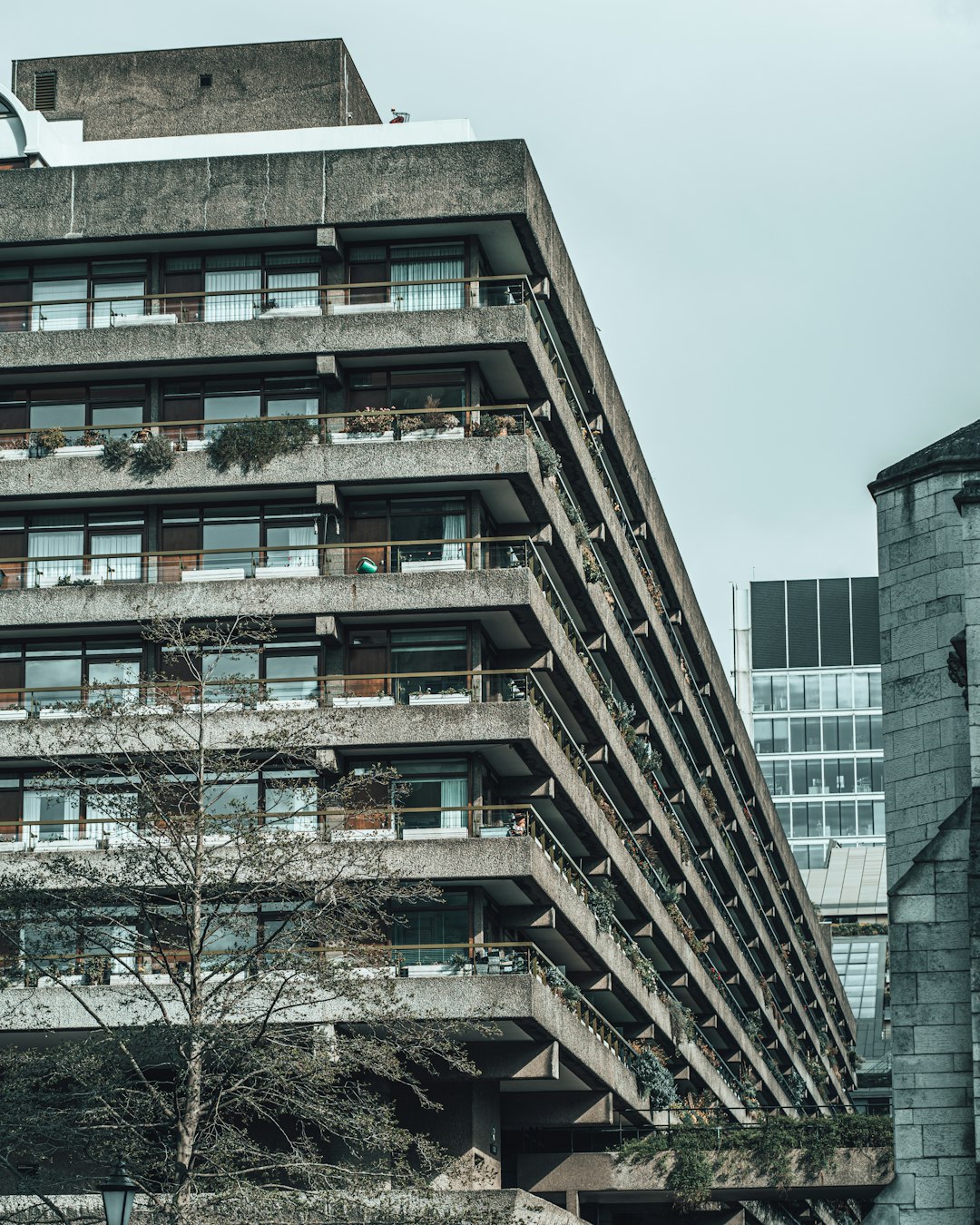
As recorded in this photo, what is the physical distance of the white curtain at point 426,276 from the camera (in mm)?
47531

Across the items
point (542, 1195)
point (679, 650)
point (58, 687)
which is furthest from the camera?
point (679, 650)

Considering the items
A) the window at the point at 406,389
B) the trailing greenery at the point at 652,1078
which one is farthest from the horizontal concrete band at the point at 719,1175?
the window at the point at 406,389

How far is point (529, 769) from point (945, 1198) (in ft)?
59.4

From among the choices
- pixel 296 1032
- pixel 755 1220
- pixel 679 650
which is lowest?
pixel 755 1220

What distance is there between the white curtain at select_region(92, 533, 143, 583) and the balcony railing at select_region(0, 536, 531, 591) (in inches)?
0.7

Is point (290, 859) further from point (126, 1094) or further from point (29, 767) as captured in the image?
point (29, 767)

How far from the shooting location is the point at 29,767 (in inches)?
1793

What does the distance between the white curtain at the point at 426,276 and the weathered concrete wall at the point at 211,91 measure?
622 cm

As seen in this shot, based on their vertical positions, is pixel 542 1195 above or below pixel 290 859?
below

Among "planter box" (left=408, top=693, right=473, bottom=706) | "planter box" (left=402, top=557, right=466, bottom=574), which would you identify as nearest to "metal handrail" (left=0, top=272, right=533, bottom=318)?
"planter box" (left=402, top=557, right=466, bottom=574)

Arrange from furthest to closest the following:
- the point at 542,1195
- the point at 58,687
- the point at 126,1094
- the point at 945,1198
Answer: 1. the point at 542,1195
2. the point at 58,687
3. the point at 126,1094
4. the point at 945,1198

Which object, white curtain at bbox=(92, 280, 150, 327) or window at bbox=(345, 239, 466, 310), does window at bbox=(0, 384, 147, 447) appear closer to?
white curtain at bbox=(92, 280, 150, 327)

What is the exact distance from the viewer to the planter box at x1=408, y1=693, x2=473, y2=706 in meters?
44.7

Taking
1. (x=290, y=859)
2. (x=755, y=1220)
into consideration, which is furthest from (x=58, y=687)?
(x=755, y=1220)
